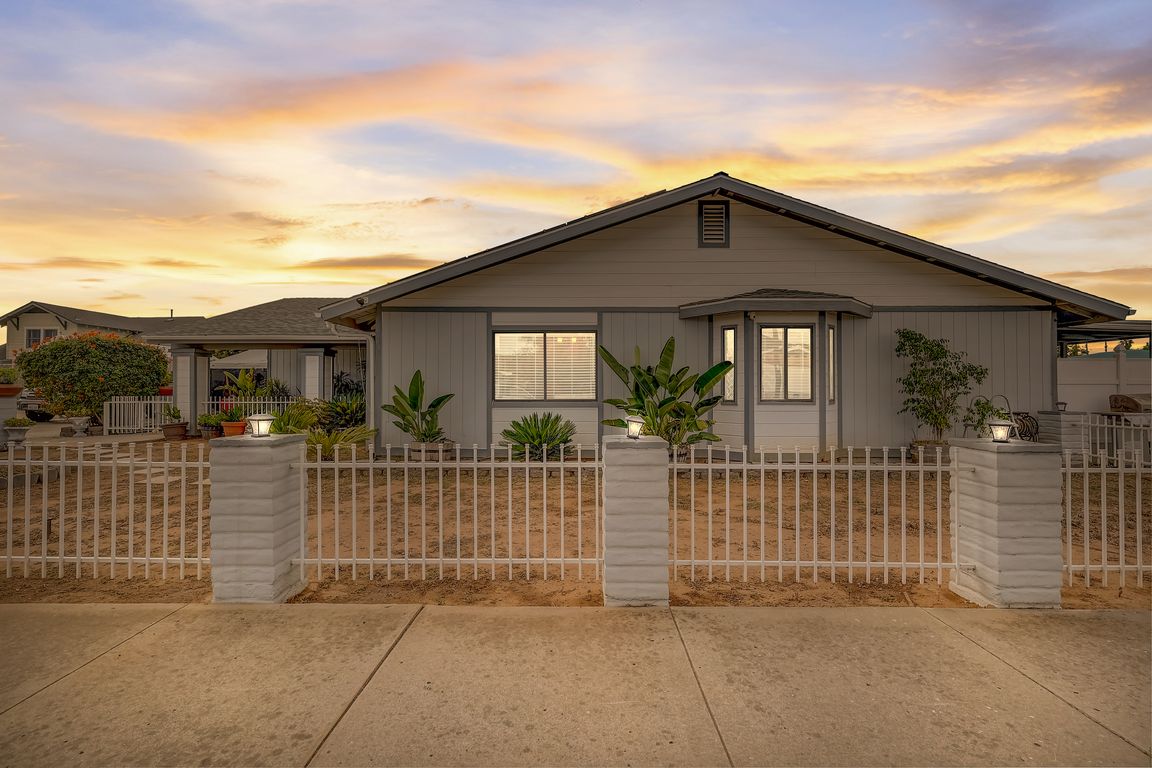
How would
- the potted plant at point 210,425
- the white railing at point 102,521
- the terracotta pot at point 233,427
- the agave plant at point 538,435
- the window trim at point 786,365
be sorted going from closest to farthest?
the white railing at point 102,521 → the agave plant at point 538,435 → the window trim at point 786,365 → the terracotta pot at point 233,427 → the potted plant at point 210,425

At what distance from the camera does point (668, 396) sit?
42.8 feet

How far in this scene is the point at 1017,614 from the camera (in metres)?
4.82

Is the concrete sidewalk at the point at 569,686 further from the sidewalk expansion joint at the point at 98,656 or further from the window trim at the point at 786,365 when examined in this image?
the window trim at the point at 786,365

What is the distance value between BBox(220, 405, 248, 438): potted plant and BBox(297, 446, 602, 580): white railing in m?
7.84

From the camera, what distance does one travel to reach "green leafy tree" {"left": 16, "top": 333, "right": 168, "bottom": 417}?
22.9 meters

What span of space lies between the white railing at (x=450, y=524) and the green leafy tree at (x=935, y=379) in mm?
7552

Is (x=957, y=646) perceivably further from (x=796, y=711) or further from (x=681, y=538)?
(x=681, y=538)

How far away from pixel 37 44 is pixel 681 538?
36.7 feet

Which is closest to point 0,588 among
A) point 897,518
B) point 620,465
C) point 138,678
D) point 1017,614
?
point 138,678

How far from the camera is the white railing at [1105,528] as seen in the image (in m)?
5.39

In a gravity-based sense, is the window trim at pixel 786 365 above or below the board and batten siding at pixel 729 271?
below

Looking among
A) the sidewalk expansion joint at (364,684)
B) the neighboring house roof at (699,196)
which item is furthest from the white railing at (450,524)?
the neighboring house roof at (699,196)

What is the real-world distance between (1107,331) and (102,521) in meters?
24.3

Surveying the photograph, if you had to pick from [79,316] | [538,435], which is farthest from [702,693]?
[79,316]
